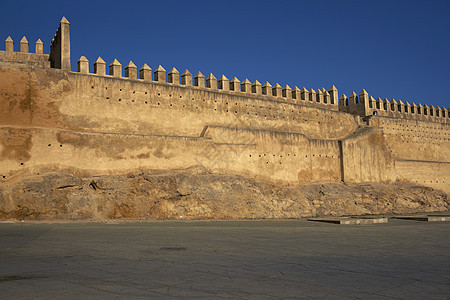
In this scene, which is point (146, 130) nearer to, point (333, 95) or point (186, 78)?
point (186, 78)

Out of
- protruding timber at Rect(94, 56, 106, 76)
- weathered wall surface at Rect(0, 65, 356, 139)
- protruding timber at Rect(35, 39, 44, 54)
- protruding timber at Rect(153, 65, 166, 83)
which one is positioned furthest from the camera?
protruding timber at Rect(35, 39, 44, 54)

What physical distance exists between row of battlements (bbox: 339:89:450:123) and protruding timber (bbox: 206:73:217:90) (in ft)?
28.4

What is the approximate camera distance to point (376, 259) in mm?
5645

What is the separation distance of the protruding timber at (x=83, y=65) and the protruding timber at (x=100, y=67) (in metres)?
0.33

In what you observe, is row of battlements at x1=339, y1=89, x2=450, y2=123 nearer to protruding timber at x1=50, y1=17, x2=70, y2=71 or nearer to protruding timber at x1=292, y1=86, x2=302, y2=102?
protruding timber at x1=292, y1=86, x2=302, y2=102

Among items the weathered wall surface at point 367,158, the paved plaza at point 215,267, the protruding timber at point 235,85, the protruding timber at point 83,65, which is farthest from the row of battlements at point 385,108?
the paved plaza at point 215,267

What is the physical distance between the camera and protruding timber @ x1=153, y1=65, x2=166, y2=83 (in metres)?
16.4

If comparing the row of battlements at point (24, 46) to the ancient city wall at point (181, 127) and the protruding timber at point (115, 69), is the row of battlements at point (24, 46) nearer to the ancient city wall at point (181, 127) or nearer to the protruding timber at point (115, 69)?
the ancient city wall at point (181, 127)

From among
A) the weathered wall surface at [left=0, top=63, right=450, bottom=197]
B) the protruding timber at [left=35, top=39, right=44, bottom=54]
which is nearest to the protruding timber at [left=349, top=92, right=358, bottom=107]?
the weathered wall surface at [left=0, top=63, right=450, bottom=197]

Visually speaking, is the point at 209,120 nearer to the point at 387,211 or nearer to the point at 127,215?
the point at 127,215

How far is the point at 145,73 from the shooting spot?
16125mm

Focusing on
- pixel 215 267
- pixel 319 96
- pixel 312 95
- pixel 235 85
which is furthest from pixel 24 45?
pixel 215 267

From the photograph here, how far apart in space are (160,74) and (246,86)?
427 centimetres

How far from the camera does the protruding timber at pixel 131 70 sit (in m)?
15.8
